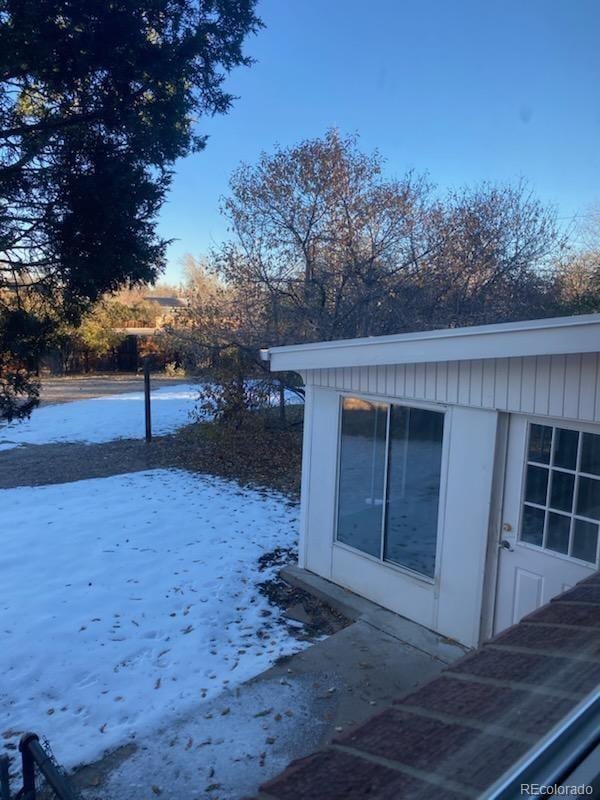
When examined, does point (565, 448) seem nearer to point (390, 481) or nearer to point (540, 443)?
Answer: point (540, 443)

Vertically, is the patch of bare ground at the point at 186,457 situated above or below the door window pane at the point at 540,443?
below

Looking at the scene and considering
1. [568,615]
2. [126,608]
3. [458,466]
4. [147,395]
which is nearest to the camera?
[568,615]

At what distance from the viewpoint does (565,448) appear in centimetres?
398

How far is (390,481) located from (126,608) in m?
2.93

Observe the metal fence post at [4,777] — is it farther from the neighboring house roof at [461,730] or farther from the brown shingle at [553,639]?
the brown shingle at [553,639]

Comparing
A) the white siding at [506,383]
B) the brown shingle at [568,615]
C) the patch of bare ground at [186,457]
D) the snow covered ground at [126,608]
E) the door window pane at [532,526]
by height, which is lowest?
the snow covered ground at [126,608]

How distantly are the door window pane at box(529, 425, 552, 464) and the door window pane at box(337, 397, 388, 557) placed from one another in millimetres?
1438

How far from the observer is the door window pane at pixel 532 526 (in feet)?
13.7

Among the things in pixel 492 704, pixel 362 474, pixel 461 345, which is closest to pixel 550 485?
pixel 461 345

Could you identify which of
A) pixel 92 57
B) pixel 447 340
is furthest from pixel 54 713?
pixel 92 57

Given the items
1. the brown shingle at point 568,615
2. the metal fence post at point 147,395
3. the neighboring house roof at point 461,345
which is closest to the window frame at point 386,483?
the neighboring house roof at point 461,345

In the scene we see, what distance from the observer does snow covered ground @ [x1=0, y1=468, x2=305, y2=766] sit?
407cm

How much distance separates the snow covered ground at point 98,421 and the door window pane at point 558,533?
10.6 meters

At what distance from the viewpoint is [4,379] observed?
5.03 metres
